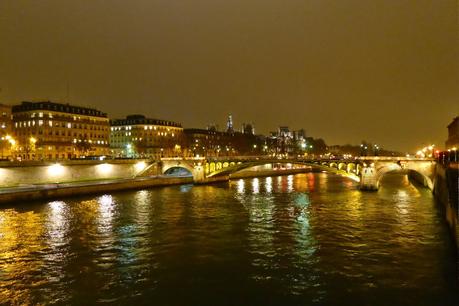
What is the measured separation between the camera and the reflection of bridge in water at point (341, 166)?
58438 millimetres

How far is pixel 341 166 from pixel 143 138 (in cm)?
9169

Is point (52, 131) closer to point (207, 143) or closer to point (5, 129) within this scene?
point (5, 129)

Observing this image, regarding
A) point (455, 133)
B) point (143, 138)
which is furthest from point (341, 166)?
point (143, 138)

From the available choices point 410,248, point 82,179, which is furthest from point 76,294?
point 82,179

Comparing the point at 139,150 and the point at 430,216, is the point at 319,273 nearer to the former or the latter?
A: the point at 430,216

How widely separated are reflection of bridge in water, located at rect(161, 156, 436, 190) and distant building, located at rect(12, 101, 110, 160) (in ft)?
117

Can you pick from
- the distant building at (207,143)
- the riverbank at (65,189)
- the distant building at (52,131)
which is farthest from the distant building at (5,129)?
the distant building at (207,143)

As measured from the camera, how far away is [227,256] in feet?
78.0

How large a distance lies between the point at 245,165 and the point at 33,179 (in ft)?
120

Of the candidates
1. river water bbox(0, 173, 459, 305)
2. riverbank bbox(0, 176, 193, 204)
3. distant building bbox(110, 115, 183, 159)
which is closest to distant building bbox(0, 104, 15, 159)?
distant building bbox(110, 115, 183, 159)

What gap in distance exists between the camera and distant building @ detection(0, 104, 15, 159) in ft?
319

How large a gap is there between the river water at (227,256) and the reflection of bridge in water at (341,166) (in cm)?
1834

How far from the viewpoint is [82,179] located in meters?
66.3

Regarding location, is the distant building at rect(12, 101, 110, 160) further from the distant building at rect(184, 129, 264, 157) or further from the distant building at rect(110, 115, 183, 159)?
the distant building at rect(184, 129, 264, 157)
